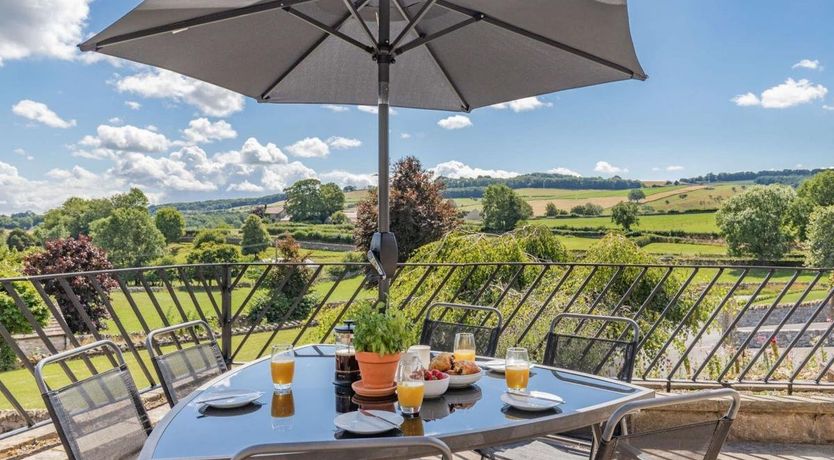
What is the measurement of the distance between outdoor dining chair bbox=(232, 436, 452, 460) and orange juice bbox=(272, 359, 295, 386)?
1.89 ft

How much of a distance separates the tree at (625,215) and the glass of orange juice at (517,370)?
20.5 meters

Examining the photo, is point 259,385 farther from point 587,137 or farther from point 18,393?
point 587,137

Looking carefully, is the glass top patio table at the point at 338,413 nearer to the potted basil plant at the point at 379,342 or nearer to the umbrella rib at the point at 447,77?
the potted basil plant at the point at 379,342

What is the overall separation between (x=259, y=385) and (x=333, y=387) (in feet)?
0.79

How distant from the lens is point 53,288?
72.4 feet

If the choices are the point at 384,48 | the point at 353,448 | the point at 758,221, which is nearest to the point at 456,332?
the point at 384,48

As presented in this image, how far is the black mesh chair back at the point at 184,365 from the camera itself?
199 cm

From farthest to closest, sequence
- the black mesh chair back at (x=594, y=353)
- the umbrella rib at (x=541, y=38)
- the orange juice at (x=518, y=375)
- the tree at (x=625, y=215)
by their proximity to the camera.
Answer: the tree at (x=625, y=215) < the umbrella rib at (x=541, y=38) < the black mesh chair back at (x=594, y=353) < the orange juice at (x=518, y=375)

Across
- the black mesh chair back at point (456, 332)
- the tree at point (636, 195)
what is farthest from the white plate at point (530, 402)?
the tree at point (636, 195)

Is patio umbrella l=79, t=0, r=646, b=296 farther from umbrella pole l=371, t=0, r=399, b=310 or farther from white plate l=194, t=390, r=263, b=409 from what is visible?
white plate l=194, t=390, r=263, b=409

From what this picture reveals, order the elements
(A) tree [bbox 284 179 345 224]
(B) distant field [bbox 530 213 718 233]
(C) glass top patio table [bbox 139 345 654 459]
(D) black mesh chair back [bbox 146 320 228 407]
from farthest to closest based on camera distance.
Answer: (A) tree [bbox 284 179 345 224], (B) distant field [bbox 530 213 718 233], (D) black mesh chair back [bbox 146 320 228 407], (C) glass top patio table [bbox 139 345 654 459]

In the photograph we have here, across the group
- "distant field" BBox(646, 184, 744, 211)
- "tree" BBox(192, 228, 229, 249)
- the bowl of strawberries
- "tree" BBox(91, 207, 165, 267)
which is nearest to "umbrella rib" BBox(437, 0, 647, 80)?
the bowl of strawberries

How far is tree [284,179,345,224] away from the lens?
28000mm

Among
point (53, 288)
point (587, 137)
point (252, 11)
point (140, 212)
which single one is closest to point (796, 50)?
point (587, 137)
